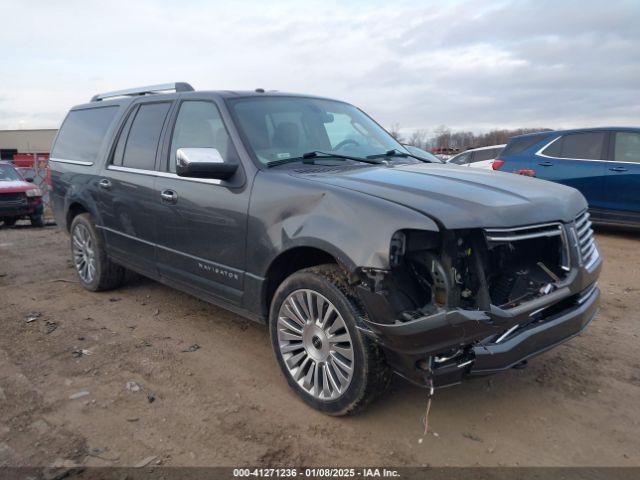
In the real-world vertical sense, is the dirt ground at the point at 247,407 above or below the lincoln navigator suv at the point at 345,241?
below

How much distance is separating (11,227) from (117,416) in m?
11.0

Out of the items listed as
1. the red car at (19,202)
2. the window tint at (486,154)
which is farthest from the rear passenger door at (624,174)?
the red car at (19,202)

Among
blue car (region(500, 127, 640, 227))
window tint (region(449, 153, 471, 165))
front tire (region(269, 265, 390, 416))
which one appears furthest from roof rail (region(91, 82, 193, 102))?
window tint (region(449, 153, 471, 165))

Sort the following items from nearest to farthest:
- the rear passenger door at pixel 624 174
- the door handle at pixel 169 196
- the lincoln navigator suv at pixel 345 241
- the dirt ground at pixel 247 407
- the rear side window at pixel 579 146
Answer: the lincoln navigator suv at pixel 345 241 → the dirt ground at pixel 247 407 → the door handle at pixel 169 196 → the rear passenger door at pixel 624 174 → the rear side window at pixel 579 146

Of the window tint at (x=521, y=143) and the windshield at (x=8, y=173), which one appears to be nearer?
the window tint at (x=521, y=143)

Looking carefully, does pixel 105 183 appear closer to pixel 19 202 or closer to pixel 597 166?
pixel 597 166

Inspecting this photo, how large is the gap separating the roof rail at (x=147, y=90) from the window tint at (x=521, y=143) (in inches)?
260

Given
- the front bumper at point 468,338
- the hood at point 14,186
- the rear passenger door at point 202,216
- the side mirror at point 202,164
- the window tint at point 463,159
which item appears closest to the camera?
the front bumper at point 468,338

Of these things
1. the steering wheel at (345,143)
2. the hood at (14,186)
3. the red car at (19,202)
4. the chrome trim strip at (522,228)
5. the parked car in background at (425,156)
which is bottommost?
the red car at (19,202)

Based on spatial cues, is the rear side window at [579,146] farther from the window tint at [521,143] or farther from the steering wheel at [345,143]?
the steering wheel at [345,143]

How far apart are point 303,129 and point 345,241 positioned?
1.55m

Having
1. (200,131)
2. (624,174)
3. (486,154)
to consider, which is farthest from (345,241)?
(486,154)

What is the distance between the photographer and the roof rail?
4.46 metres

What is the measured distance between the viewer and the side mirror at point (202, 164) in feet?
10.7
